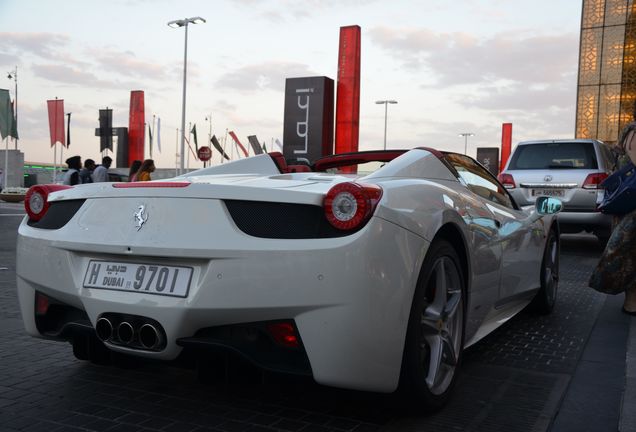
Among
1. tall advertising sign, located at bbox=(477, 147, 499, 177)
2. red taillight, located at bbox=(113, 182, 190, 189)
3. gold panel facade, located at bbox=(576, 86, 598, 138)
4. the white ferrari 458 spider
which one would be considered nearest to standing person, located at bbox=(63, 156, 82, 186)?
the white ferrari 458 spider

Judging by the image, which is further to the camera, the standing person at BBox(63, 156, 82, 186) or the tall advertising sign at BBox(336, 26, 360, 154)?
the tall advertising sign at BBox(336, 26, 360, 154)

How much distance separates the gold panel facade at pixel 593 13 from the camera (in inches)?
1529

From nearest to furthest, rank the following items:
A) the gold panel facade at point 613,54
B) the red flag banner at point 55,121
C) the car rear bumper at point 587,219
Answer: the car rear bumper at point 587,219, the gold panel facade at point 613,54, the red flag banner at point 55,121

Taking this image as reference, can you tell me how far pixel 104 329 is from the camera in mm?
2604

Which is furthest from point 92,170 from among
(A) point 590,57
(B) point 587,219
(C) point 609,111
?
(A) point 590,57

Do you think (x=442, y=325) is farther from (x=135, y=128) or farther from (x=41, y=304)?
(x=135, y=128)

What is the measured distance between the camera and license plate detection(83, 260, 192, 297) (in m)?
2.47

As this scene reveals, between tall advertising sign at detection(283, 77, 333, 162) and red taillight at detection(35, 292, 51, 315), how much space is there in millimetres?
22887

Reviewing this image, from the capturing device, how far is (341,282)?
230cm

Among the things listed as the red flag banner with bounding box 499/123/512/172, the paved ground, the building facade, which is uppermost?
the building facade

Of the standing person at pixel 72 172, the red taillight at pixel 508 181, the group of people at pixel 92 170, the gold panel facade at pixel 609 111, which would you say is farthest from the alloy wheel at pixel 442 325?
the gold panel facade at pixel 609 111

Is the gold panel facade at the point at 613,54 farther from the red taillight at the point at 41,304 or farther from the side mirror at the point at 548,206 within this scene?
the red taillight at the point at 41,304

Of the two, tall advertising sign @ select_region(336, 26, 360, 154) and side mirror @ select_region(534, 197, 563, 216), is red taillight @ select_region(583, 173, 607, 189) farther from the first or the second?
tall advertising sign @ select_region(336, 26, 360, 154)

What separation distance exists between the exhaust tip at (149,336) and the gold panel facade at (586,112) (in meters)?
40.5
